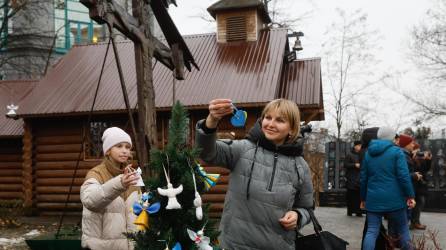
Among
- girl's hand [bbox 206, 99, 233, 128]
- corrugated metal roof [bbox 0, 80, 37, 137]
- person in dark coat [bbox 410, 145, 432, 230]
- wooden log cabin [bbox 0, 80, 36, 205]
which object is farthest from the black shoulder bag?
wooden log cabin [bbox 0, 80, 36, 205]

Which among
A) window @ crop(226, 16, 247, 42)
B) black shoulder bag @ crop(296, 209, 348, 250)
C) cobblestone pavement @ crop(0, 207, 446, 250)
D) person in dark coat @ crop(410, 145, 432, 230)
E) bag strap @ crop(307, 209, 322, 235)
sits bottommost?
cobblestone pavement @ crop(0, 207, 446, 250)

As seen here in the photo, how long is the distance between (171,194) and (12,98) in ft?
51.9

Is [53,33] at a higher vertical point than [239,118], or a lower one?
higher

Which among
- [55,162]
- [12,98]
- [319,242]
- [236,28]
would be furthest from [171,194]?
[12,98]

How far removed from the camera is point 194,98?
11875mm

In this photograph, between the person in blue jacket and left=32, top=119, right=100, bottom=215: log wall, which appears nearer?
the person in blue jacket

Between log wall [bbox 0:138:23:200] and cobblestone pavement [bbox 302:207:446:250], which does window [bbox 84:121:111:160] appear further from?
cobblestone pavement [bbox 302:207:446:250]

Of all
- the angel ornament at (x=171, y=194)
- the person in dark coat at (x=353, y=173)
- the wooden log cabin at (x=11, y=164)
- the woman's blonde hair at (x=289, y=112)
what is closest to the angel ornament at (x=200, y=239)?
the angel ornament at (x=171, y=194)

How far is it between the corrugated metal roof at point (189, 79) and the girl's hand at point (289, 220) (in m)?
8.40

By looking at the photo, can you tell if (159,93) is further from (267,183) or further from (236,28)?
(267,183)

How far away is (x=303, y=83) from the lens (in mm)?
12938

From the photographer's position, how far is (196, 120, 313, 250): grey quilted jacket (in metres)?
2.75

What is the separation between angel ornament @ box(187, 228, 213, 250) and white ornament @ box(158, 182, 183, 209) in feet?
0.51

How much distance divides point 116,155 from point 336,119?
22094mm
